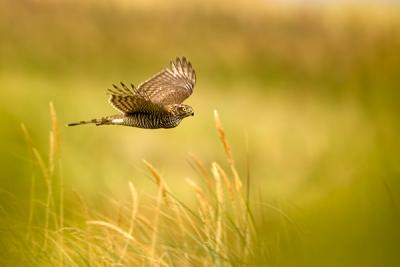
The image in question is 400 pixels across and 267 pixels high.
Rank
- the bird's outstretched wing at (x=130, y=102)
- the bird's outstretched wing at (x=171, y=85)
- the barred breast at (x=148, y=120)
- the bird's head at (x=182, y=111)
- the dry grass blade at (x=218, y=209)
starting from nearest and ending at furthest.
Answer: the dry grass blade at (x=218, y=209)
the bird's outstretched wing at (x=130, y=102)
the barred breast at (x=148, y=120)
the bird's head at (x=182, y=111)
the bird's outstretched wing at (x=171, y=85)

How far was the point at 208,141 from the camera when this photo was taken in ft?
37.4

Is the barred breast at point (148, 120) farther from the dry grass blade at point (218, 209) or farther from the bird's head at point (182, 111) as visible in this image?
the dry grass blade at point (218, 209)

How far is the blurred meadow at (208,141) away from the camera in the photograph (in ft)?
10.0

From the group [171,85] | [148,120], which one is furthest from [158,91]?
[148,120]

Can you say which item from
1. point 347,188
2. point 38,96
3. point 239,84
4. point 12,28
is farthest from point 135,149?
point 347,188

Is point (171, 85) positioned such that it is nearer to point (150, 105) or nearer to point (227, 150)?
point (150, 105)

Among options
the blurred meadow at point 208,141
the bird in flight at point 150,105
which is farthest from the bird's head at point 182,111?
the blurred meadow at point 208,141

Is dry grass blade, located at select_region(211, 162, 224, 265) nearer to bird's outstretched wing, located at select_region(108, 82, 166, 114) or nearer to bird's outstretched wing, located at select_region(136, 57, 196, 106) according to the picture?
bird's outstretched wing, located at select_region(108, 82, 166, 114)

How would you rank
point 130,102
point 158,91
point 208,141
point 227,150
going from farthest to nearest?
point 208,141, point 158,91, point 130,102, point 227,150

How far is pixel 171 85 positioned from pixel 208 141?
23.5 ft

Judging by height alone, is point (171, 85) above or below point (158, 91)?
above

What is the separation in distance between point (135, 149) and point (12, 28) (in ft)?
15.3

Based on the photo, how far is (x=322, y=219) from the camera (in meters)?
3.07

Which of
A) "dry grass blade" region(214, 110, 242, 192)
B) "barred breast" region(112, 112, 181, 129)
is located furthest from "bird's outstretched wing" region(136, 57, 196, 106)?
"dry grass blade" region(214, 110, 242, 192)
